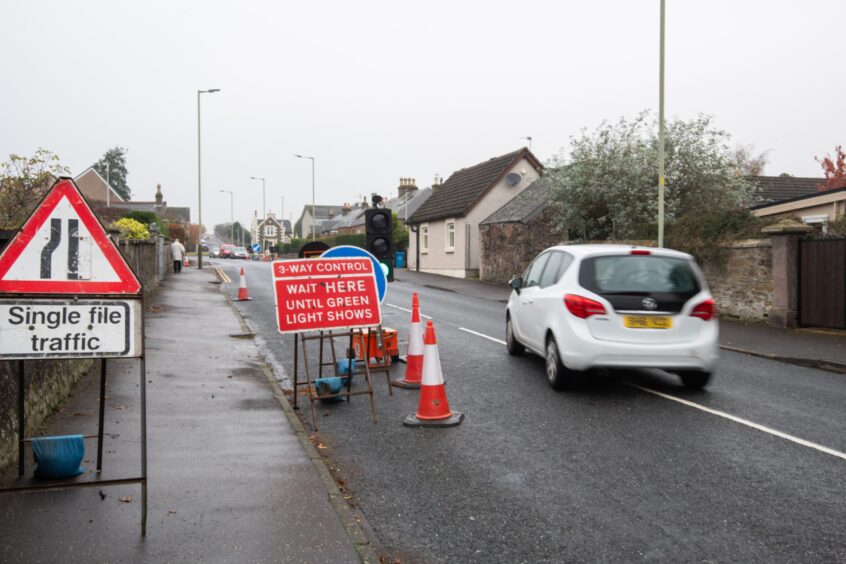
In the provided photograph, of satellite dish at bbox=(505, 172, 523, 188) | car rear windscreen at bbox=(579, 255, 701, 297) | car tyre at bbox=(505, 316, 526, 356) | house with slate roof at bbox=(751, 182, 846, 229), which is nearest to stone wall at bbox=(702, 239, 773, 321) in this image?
house with slate roof at bbox=(751, 182, 846, 229)

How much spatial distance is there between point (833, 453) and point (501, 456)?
2.78m

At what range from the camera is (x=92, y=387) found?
316 inches

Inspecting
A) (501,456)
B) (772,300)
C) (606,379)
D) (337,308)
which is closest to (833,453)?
(501,456)

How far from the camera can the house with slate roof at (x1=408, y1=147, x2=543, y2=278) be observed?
35.8m

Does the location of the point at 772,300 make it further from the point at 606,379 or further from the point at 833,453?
the point at 833,453

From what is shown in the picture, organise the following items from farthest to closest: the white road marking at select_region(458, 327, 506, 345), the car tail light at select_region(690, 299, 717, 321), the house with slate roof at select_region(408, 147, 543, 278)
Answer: the house with slate roof at select_region(408, 147, 543, 278)
the white road marking at select_region(458, 327, 506, 345)
the car tail light at select_region(690, 299, 717, 321)

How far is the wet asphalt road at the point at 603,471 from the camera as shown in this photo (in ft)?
14.1

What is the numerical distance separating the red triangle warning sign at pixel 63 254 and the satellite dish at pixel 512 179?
3312 centimetres

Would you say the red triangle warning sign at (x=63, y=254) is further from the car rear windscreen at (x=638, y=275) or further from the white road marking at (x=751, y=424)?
the white road marking at (x=751, y=424)

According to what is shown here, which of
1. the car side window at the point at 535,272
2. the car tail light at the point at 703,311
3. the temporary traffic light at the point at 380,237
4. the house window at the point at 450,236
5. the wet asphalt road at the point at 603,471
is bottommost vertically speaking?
the wet asphalt road at the point at 603,471

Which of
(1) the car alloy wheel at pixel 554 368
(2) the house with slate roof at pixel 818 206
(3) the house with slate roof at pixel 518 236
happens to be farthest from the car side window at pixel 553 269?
(3) the house with slate roof at pixel 518 236

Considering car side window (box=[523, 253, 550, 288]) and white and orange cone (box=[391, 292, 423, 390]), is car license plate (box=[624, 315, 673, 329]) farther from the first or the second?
white and orange cone (box=[391, 292, 423, 390])

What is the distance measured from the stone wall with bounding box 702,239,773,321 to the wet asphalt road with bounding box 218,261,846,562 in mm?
6613

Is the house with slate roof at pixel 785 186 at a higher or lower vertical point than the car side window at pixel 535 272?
higher
